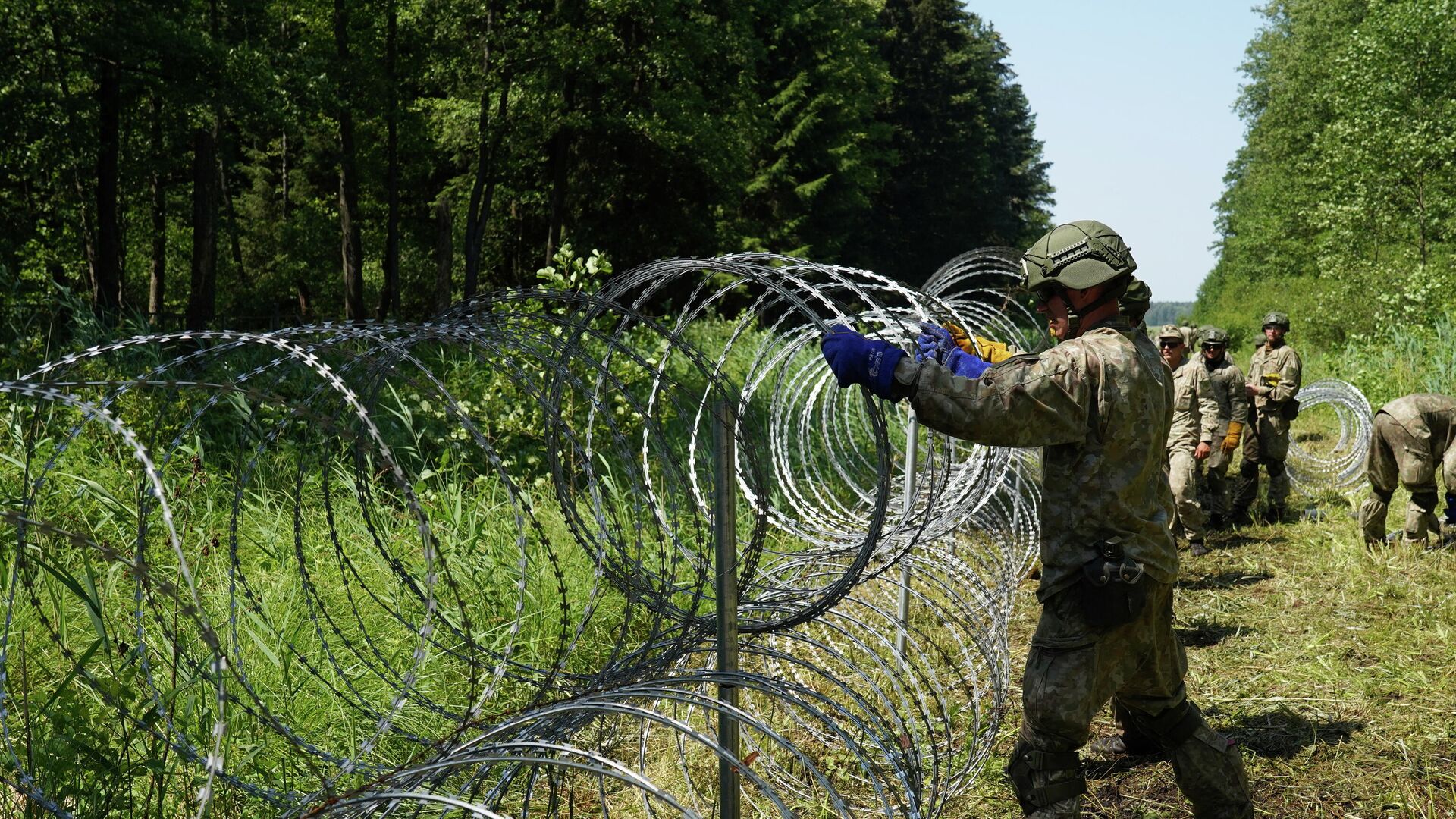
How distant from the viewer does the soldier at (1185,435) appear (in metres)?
8.31

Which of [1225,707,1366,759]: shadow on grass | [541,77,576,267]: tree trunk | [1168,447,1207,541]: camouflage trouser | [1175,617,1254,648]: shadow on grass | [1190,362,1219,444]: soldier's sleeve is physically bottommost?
[1225,707,1366,759]: shadow on grass

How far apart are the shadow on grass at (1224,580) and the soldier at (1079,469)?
4576 mm

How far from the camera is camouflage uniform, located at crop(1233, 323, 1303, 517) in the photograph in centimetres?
1023

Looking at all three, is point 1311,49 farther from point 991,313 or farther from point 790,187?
point 991,313

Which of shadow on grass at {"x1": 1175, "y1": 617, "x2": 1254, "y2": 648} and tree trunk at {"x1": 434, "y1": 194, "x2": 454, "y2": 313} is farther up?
tree trunk at {"x1": 434, "y1": 194, "x2": 454, "y2": 313}

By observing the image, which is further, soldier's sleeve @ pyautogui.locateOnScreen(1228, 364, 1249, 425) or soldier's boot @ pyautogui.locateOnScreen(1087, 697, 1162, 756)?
soldier's sleeve @ pyautogui.locateOnScreen(1228, 364, 1249, 425)

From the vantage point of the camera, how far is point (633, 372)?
26.0ft

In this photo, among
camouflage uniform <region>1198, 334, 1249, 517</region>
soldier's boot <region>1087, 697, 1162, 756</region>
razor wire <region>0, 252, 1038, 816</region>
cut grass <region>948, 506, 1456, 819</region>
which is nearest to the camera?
razor wire <region>0, 252, 1038, 816</region>

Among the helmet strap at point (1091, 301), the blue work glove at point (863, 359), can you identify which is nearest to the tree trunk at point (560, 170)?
the helmet strap at point (1091, 301)

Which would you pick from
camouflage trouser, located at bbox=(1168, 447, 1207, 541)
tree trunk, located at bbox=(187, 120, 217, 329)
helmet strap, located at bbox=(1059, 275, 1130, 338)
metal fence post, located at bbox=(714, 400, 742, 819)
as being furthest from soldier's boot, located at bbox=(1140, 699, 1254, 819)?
tree trunk, located at bbox=(187, 120, 217, 329)

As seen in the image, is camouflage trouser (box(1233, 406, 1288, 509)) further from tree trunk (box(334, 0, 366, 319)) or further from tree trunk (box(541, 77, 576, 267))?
tree trunk (box(334, 0, 366, 319))

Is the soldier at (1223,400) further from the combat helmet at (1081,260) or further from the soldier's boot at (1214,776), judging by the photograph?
the combat helmet at (1081,260)

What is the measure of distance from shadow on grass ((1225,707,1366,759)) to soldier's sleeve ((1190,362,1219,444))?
390cm

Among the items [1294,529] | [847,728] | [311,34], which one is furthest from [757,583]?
[311,34]
